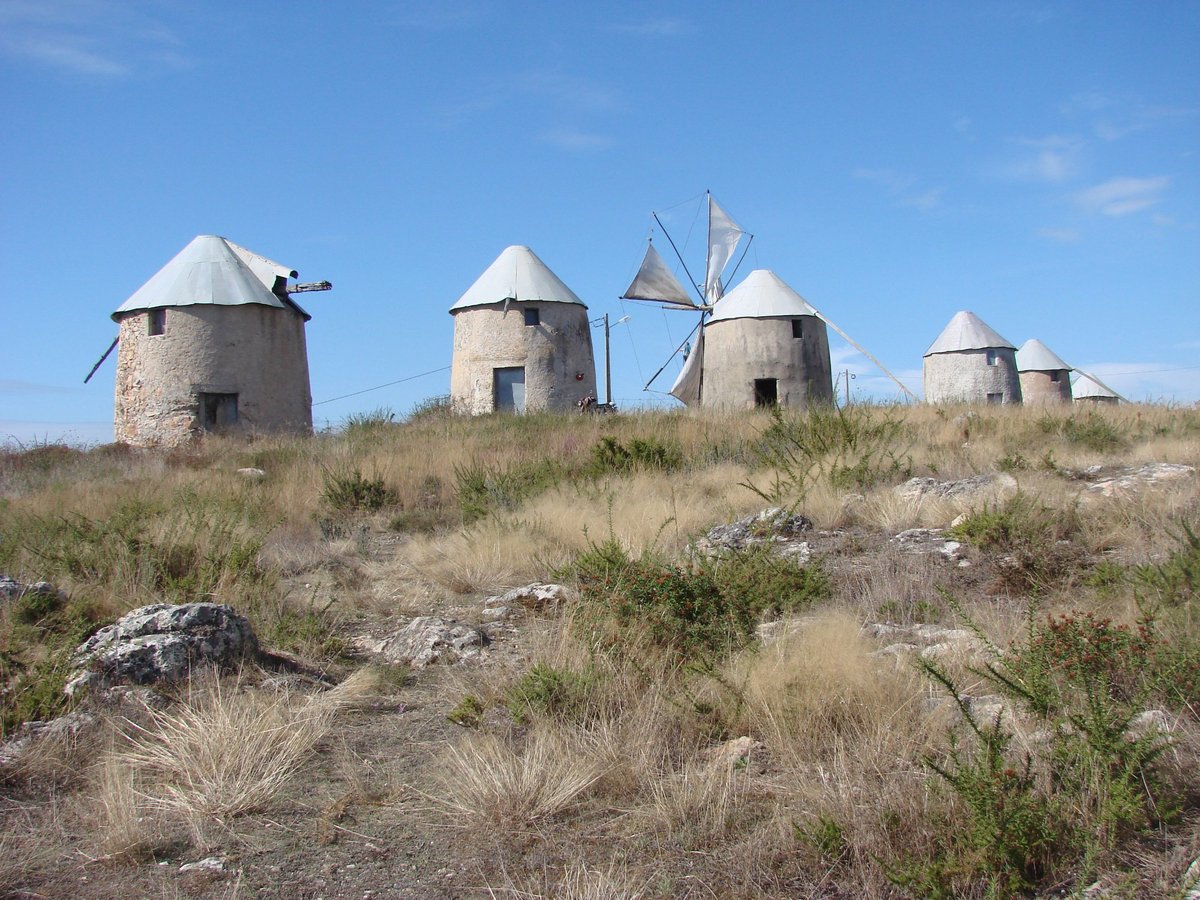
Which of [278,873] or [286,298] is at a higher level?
[286,298]

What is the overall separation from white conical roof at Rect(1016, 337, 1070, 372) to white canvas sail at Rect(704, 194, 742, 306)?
468 inches

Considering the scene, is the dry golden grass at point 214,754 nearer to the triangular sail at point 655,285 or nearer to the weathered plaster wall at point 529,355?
the weathered plaster wall at point 529,355

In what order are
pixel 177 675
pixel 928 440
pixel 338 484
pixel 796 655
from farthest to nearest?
1. pixel 928 440
2. pixel 338 484
3. pixel 177 675
4. pixel 796 655

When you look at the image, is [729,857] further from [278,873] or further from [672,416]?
[672,416]

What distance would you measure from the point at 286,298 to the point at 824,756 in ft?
60.2

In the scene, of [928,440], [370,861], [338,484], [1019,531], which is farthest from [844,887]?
[928,440]

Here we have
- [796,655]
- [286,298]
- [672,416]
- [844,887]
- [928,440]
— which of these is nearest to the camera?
[844,887]

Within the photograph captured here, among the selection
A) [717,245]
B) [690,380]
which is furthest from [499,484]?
[717,245]

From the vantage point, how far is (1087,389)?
36.9m

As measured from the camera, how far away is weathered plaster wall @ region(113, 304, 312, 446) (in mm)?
17469

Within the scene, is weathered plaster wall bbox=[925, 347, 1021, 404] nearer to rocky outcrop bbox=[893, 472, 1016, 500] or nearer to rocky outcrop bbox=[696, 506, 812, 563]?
rocky outcrop bbox=[893, 472, 1016, 500]

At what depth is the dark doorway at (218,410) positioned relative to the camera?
17578mm

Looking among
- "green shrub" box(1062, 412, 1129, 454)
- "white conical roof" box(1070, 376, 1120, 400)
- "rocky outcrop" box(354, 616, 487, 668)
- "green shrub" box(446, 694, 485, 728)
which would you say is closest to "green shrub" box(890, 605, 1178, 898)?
"green shrub" box(446, 694, 485, 728)

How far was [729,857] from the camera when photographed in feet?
8.71
